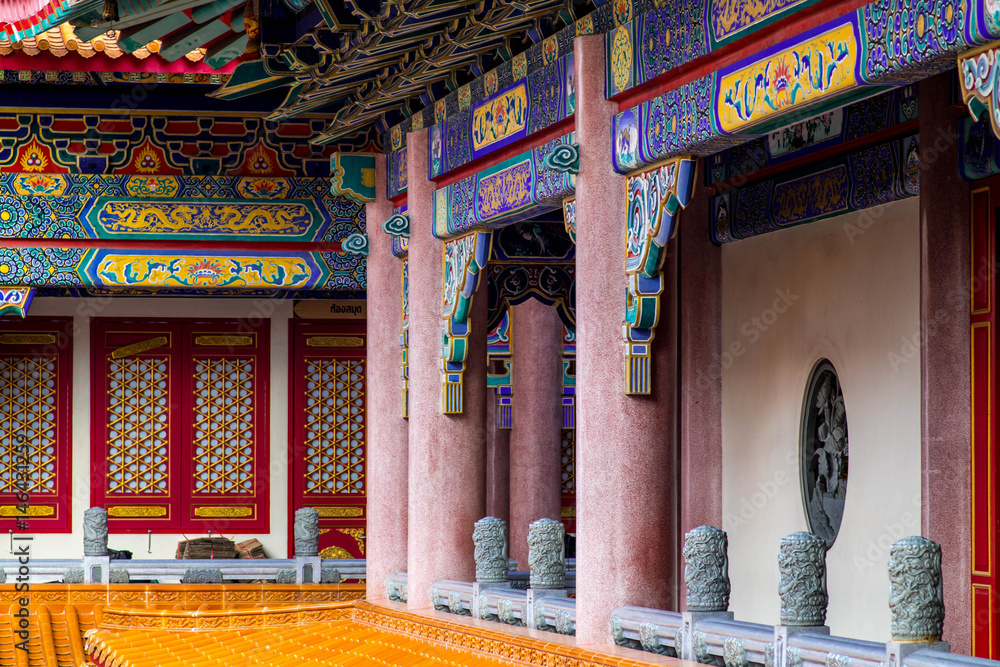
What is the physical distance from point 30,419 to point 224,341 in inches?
80.2

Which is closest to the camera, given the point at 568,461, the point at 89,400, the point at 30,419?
the point at 30,419

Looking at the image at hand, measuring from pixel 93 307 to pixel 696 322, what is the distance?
770 centimetres

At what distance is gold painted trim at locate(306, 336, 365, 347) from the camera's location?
15.0 meters

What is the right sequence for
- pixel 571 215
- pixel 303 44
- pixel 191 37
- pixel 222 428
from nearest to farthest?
1. pixel 571 215
2. pixel 303 44
3. pixel 191 37
4. pixel 222 428

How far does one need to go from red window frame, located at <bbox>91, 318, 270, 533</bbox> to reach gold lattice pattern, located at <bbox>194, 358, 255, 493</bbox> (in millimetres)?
50

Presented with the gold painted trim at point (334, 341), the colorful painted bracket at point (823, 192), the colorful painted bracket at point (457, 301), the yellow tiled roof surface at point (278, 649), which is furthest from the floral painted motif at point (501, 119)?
the gold painted trim at point (334, 341)

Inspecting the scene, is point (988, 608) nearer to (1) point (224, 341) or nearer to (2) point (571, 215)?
(2) point (571, 215)

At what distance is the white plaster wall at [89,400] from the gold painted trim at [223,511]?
0.65 ft

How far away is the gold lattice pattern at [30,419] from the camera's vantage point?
14.5m

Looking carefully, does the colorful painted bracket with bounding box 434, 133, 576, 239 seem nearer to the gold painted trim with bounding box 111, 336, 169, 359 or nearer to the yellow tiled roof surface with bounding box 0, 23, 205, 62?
the yellow tiled roof surface with bounding box 0, 23, 205, 62

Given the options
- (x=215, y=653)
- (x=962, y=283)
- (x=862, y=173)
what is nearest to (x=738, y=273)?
(x=862, y=173)

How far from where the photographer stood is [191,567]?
40.6 feet

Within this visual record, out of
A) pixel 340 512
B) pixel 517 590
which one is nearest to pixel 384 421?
pixel 517 590

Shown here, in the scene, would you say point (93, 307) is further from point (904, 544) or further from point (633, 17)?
point (904, 544)
